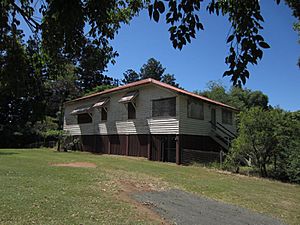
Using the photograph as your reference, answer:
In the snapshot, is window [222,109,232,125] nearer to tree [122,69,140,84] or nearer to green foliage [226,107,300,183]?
green foliage [226,107,300,183]

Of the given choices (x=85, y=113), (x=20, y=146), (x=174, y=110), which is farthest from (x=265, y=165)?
(x=20, y=146)

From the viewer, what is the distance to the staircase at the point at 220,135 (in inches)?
998

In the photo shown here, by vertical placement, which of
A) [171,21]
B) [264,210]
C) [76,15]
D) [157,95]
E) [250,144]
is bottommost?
[264,210]

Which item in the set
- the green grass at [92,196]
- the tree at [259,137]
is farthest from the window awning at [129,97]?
the green grass at [92,196]

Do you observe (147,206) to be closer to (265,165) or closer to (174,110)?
(265,165)

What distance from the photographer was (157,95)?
25516 millimetres

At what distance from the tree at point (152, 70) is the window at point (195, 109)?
58.4 metres

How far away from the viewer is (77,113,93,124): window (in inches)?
1323

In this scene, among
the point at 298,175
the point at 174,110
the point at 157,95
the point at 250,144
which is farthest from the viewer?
the point at 157,95

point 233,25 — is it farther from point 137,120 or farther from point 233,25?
point 137,120

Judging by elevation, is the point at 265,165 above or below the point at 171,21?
Result: below

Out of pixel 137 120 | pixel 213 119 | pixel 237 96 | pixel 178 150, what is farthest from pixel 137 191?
pixel 237 96

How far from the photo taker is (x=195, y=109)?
25.3m

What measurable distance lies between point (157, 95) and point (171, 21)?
21.7 metres
